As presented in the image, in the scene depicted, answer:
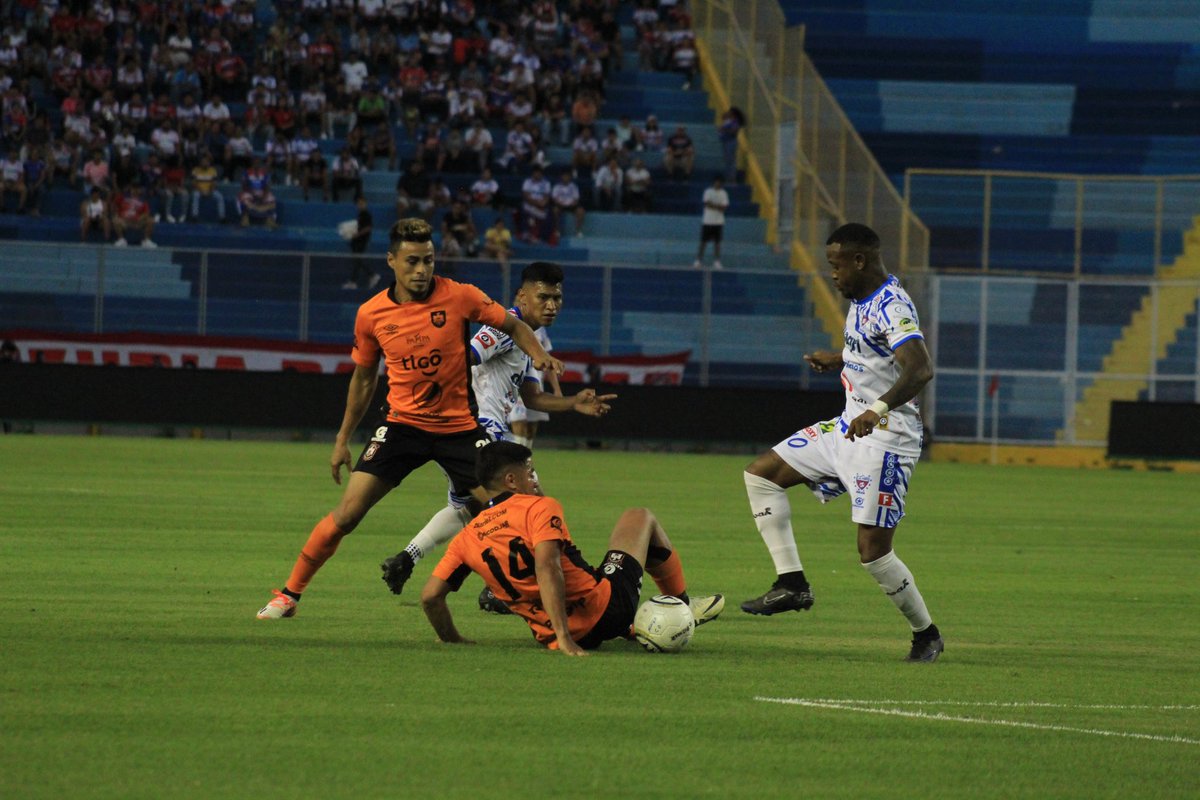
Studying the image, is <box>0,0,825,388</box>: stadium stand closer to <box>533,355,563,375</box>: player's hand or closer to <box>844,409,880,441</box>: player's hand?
<box>533,355,563,375</box>: player's hand

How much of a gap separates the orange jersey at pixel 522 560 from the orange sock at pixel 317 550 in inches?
55.9

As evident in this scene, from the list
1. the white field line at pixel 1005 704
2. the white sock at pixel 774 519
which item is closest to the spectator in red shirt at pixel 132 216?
the white sock at pixel 774 519

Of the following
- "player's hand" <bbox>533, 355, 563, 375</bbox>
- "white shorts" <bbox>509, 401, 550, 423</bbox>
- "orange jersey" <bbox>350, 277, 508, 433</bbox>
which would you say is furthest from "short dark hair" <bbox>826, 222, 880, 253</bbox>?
"white shorts" <bbox>509, 401, 550, 423</bbox>

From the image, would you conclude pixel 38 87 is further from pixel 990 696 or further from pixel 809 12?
pixel 990 696

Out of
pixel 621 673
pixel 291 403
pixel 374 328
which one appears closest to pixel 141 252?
pixel 291 403

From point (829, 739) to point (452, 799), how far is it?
1821 millimetres

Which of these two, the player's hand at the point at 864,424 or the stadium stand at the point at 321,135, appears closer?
the player's hand at the point at 864,424

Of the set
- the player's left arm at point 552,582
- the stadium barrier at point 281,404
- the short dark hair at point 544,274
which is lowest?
the stadium barrier at point 281,404

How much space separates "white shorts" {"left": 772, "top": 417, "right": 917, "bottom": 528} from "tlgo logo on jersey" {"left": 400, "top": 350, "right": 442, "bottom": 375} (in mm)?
2070

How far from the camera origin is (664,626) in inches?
370

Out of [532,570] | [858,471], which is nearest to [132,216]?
[858,471]

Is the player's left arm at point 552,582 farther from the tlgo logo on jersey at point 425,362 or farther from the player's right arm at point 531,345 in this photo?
the tlgo logo on jersey at point 425,362

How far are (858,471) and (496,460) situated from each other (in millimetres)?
1928

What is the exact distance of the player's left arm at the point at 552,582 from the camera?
8.84 meters
